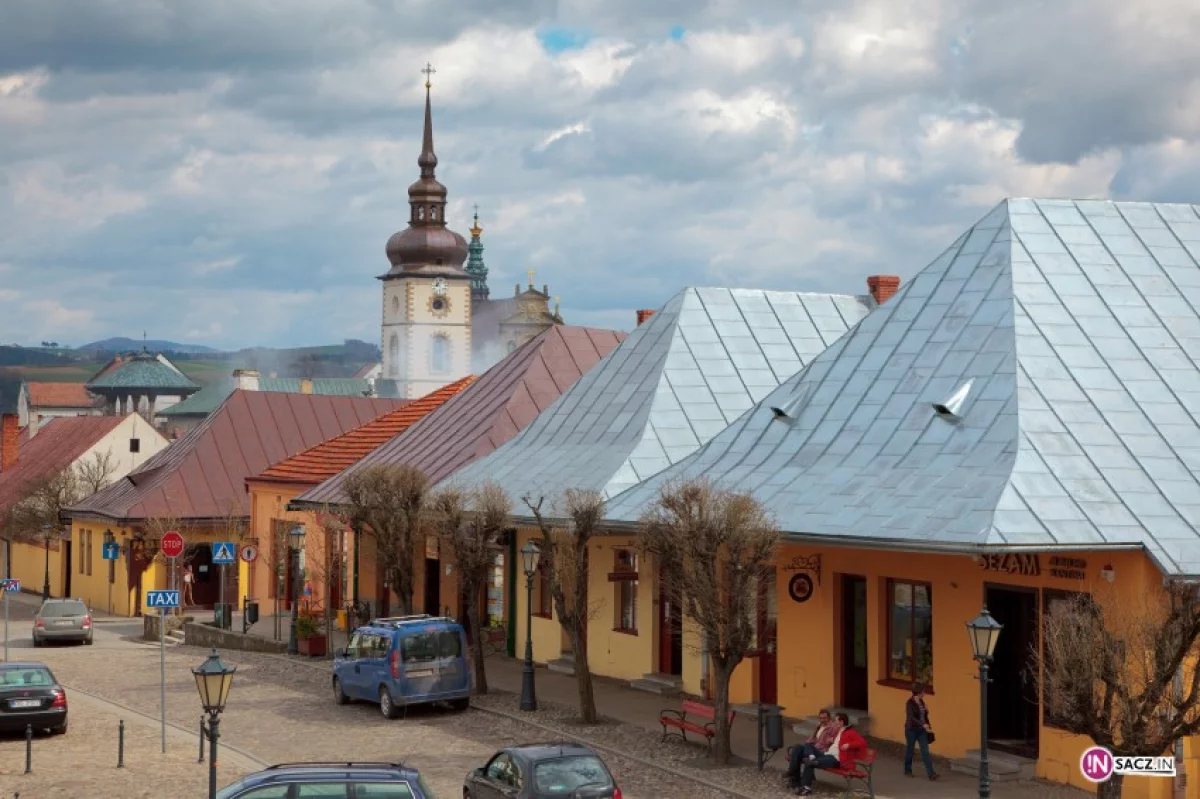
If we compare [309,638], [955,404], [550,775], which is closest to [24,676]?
[309,638]

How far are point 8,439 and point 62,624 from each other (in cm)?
3693

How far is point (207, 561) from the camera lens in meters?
56.5

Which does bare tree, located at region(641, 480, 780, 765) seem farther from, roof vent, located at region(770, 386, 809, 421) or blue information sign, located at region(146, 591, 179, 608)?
blue information sign, located at region(146, 591, 179, 608)

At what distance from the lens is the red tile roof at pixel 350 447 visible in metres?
46.6

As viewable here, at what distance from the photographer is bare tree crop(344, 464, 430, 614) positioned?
34.7 m

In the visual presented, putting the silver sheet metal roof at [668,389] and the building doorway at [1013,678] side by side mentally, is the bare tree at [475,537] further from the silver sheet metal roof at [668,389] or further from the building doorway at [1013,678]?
the building doorway at [1013,678]

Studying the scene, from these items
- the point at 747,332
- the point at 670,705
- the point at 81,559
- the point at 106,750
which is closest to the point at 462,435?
the point at 747,332

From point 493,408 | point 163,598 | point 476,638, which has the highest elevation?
point 493,408

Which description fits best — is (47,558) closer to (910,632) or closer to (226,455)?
(226,455)

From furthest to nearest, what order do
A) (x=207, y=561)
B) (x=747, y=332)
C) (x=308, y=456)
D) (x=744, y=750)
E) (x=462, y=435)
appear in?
(x=207, y=561)
(x=308, y=456)
(x=462, y=435)
(x=747, y=332)
(x=744, y=750)

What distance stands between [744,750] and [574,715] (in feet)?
13.8

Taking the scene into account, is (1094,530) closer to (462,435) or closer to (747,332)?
(747,332)

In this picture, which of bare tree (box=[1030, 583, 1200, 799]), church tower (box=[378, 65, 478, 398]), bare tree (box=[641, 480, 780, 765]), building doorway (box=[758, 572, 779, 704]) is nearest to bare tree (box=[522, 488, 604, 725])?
building doorway (box=[758, 572, 779, 704])

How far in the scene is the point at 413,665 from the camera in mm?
29156
